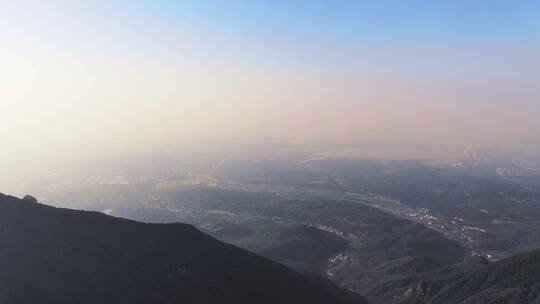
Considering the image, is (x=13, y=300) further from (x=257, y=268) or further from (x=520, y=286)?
(x=520, y=286)

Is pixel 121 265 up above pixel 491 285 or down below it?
above

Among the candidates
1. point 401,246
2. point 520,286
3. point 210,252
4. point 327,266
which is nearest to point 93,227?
point 210,252

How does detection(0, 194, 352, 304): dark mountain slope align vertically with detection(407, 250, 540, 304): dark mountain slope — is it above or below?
above

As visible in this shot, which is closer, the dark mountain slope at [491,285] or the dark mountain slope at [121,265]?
the dark mountain slope at [121,265]

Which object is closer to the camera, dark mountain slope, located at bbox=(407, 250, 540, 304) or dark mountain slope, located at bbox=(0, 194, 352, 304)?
dark mountain slope, located at bbox=(0, 194, 352, 304)

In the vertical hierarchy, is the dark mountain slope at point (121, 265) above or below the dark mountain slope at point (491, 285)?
above
